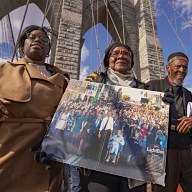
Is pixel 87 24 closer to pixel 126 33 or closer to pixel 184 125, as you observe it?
pixel 126 33

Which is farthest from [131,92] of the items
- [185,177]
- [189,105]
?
[185,177]

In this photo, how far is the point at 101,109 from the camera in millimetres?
999

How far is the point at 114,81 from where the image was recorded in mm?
1274

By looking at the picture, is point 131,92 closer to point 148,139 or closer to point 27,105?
point 148,139

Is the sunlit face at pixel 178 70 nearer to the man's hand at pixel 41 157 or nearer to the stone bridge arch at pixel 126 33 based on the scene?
the man's hand at pixel 41 157

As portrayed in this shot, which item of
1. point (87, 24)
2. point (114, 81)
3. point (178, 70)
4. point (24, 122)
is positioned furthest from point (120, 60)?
point (87, 24)

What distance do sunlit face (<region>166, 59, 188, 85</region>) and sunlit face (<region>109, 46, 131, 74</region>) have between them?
0.46 meters

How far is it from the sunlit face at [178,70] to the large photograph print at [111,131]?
1.93 ft

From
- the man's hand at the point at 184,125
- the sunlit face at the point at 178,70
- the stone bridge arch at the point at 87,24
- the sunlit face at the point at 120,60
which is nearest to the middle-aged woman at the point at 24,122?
the sunlit face at the point at 120,60

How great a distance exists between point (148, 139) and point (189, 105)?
717 mm

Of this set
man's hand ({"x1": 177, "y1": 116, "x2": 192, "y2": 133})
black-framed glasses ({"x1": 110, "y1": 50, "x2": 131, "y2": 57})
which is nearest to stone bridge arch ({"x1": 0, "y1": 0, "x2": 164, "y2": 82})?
black-framed glasses ({"x1": 110, "y1": 50, "x2": 131, "y2": 57})

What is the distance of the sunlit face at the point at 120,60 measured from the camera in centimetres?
132

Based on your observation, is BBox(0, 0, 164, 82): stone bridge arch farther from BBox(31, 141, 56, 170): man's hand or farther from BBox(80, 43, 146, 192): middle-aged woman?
BBox(31, 141, 56, 170): man's hand

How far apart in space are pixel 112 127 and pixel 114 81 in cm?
43
